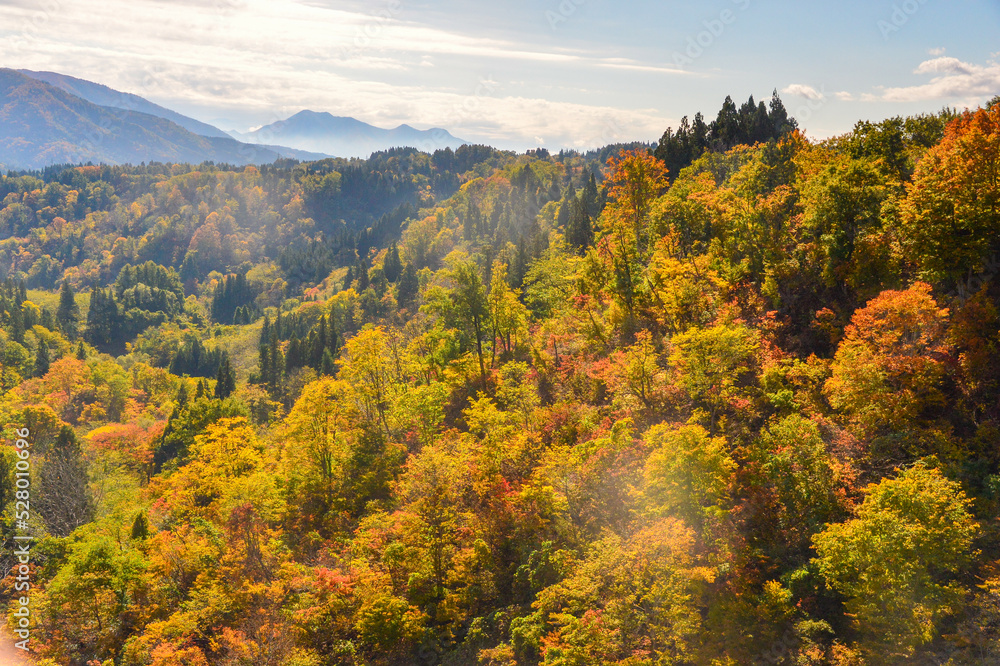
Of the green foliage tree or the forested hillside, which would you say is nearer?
the green foliage tree

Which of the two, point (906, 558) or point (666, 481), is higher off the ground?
point (906, 558)

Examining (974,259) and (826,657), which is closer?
(826,657)

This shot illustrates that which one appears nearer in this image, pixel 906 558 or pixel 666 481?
pixel 906 558

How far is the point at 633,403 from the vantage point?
34.3m

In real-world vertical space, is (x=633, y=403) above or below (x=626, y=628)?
above

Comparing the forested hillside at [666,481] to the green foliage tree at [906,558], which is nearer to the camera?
the green foliage tree at [906,558]

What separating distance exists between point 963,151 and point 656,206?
2329cm

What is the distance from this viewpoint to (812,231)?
3669 cm

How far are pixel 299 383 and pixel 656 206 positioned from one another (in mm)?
73894

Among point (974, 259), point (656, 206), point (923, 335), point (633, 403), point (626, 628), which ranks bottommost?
point (626, 628)

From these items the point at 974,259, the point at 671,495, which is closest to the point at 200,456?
the point at 671,495

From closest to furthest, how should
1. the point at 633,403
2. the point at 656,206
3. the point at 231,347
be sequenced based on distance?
the point at 633,403 < the point at 656,206 < the point at 231,347

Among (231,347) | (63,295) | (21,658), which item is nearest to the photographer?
(21,658)

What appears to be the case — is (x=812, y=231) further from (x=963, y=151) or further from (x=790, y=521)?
(x=790, y=521)
